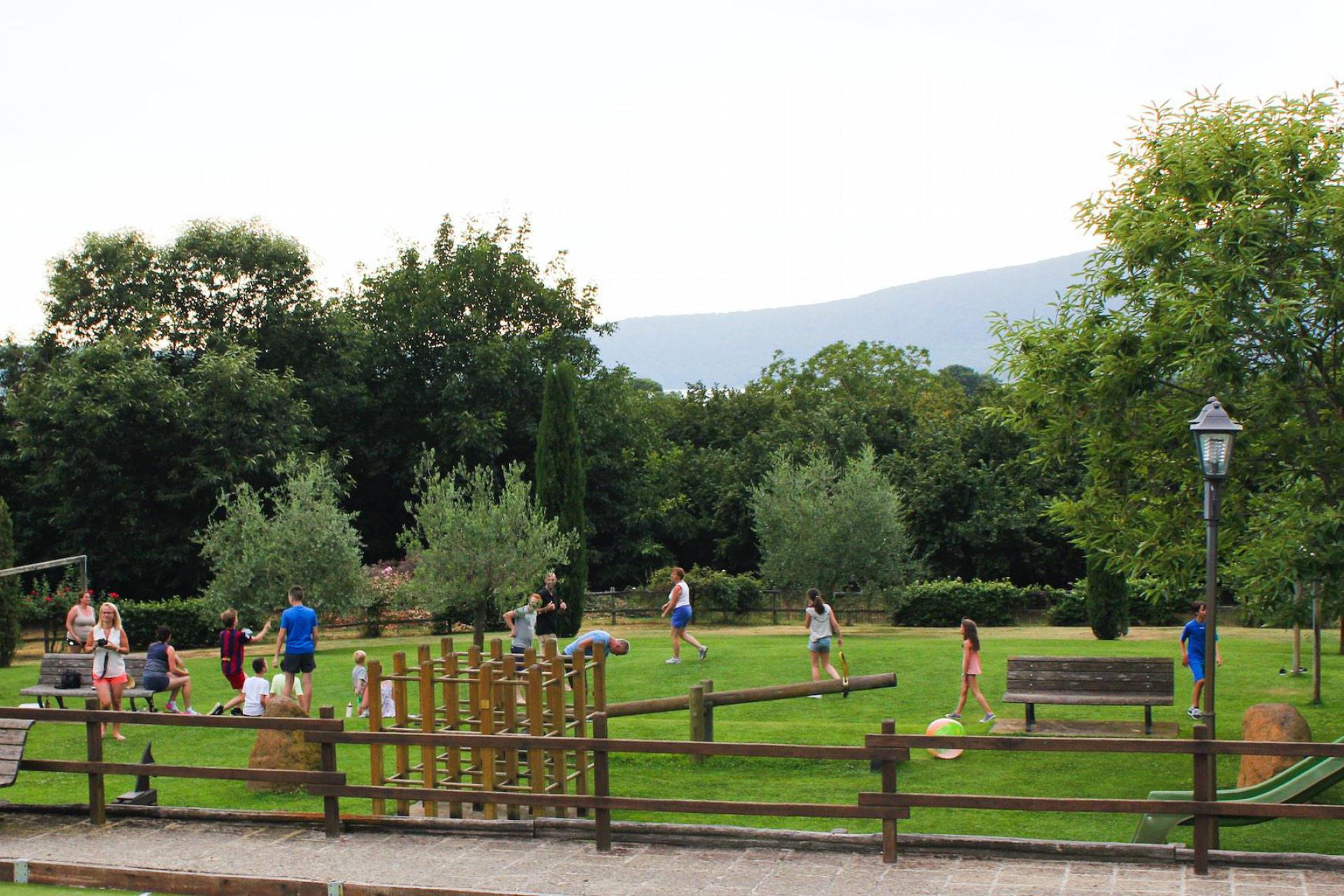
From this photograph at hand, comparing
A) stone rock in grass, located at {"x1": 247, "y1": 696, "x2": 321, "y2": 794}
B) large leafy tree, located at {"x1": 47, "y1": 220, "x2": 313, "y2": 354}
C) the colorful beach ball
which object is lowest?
the colorful beach ball

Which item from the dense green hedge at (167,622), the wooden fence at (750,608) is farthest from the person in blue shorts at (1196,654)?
the dense green hedge at (167,622)

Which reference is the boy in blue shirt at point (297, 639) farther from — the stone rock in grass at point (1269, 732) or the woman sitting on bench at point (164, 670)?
the stone rock in grass at point (1269, 732)

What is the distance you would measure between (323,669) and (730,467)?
3060 centimetres

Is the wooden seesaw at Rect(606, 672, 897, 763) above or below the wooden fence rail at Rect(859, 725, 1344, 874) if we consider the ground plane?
below

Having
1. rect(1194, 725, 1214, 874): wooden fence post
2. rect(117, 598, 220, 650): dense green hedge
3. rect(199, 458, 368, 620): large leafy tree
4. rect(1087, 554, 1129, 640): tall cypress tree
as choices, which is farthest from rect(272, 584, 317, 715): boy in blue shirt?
rect(1087, 554, 1129, 640): tall cypress tree

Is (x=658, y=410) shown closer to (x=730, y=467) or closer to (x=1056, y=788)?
(x=730, y=467)

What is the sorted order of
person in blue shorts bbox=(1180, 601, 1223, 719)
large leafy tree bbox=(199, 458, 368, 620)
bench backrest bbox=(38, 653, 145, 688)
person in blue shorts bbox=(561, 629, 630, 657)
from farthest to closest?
1. large leafy tree bbox=(199, 458, 368, 620)
2. bench backrest bbox=(38, 653, 145, 688)
3. person in blue shorts bbox=(1180, 601, 1223, 719)
4. person in blue shorts bbox=(561, 629, 630, 657)

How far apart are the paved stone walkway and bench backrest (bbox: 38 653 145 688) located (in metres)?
7.56

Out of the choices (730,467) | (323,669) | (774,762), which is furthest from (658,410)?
(774,762)

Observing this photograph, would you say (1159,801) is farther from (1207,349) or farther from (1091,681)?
(1091,681)

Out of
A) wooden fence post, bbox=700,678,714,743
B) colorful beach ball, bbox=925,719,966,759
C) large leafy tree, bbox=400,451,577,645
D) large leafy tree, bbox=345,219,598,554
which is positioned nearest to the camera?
colorful beach ball, bbox=925,719,966,759

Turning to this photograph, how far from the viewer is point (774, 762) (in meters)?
14.9

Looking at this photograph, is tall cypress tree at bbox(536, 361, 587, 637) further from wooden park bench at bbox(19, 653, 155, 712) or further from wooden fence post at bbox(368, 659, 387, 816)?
wooden fence post at bbox(368, 659, 387, 816)

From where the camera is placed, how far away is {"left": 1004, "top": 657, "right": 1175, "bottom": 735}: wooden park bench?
1569cm
